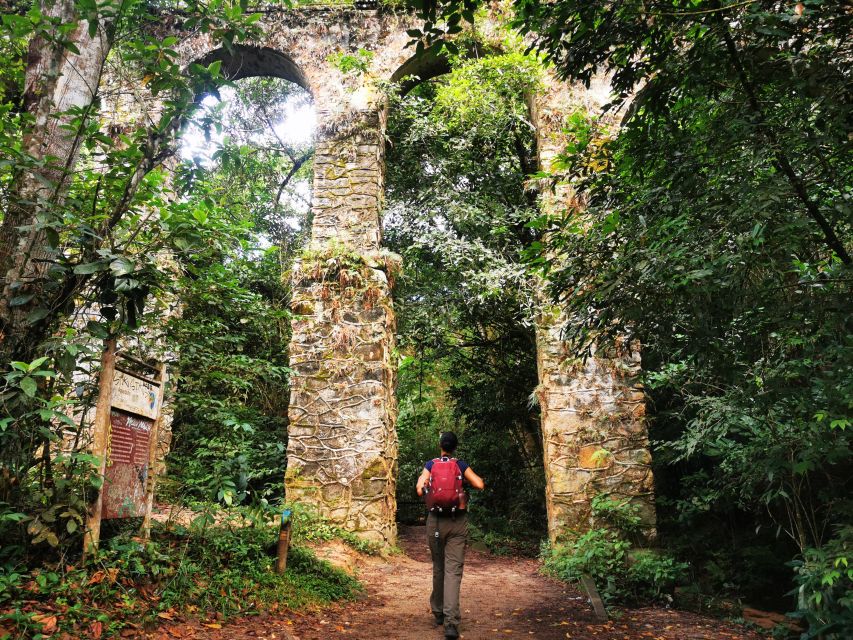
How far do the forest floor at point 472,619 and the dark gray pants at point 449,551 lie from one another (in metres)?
0.27

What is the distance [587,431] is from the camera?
22.6 feet

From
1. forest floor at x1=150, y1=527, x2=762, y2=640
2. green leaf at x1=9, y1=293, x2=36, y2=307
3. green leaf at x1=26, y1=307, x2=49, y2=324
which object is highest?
green leaf at x1=9, y1=293, x2=36, y2=307

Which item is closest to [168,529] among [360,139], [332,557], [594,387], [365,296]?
[332,557]

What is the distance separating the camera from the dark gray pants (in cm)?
392

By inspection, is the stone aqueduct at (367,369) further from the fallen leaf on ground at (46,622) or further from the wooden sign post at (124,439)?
Result: the fallen leaf on ground at (46,622)

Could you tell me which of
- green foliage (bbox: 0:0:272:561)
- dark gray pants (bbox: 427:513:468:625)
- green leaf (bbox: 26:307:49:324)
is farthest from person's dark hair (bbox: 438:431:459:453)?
green leaf (bbox: 26:307:49:324)

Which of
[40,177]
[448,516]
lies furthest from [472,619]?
[40,177]

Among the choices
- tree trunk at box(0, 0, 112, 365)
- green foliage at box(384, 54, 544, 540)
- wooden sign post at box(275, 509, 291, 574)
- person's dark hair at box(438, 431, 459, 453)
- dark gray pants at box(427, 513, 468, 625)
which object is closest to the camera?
tree trunk at box(0, 0, 112, 365)

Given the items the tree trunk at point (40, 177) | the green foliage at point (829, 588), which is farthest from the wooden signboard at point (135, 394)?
the green foliage at point (829, 588)

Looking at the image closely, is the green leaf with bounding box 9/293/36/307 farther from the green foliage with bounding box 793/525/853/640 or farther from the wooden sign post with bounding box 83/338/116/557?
the green foliage with bounding box 793/525/853/640

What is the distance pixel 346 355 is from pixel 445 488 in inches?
133

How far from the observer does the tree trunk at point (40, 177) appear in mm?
3072

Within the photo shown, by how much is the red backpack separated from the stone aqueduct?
282 centimetres

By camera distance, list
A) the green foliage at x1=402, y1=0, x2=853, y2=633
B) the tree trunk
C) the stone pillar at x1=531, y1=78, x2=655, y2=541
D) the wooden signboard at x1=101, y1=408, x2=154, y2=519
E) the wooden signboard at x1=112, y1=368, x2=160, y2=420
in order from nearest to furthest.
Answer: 1. the green foliage at x1=402, y1=0, x2=853, y2=633
2. the tree trunk
3. the wooden signboard at x1=101, y1=408, x2=154, y2=519
4. the wooden signboard at x1=112, y1=368, x2=160, y2=420
5. the stone pillar at x1=531, y1=78, x2=655, y2=541
